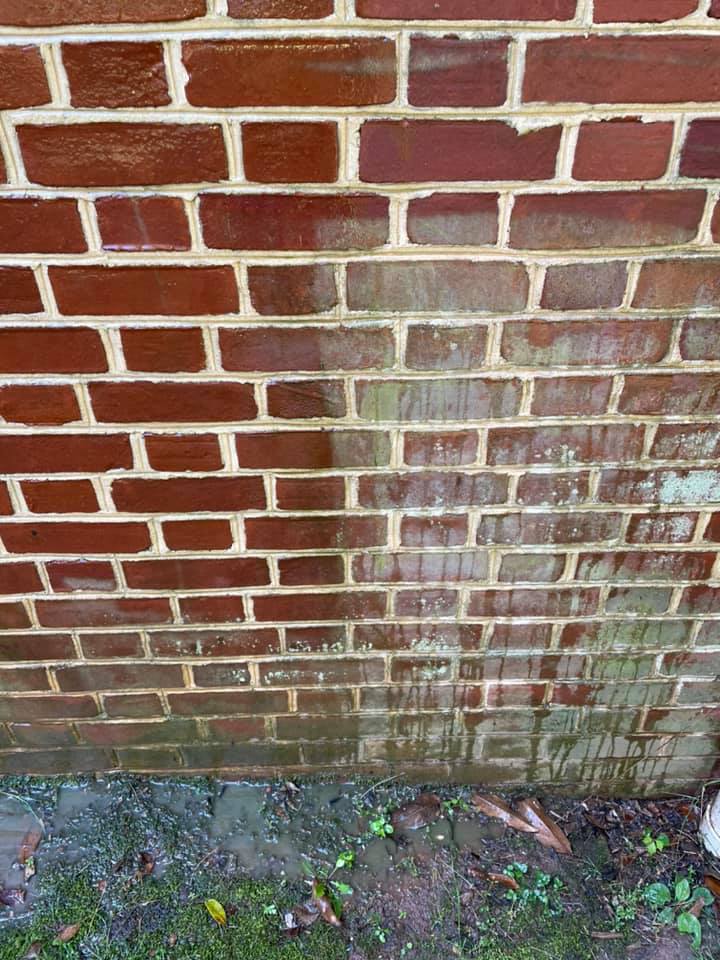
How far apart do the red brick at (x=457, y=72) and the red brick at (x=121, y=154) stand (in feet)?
1.14

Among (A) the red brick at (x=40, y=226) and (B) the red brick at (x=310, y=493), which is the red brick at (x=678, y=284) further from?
(A) the red brick at (x=40, y=226)

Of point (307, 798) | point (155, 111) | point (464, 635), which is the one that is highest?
point (155, 111)

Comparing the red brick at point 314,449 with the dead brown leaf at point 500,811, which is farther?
the dead brown leaf at point 500,811

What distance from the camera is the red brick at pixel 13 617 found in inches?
69.2

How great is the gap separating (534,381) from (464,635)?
69cm

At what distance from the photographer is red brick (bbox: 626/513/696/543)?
165 centimetres

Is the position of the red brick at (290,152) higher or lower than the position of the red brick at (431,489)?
higher

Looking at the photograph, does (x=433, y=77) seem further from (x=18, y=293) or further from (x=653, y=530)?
(x=653, y=530)

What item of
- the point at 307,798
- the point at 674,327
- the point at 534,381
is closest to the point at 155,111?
the point at 534,381

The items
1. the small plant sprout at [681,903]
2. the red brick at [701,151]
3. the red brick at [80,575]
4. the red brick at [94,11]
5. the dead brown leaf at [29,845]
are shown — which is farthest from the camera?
the dead brown leaf at [29,845]

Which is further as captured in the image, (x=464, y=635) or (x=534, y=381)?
(x=464, y=635)

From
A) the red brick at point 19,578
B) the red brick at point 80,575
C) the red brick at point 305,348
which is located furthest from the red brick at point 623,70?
the red brick at point 19,578

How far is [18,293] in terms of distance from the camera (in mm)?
1376

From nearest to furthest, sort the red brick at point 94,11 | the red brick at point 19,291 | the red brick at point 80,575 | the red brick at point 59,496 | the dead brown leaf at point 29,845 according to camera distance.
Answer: the red brick at point 94,11 < the red brick at point 19,291 < the red brick at point 59,496 < the red brick at point 80,575 < the dead brown leaf at point 29,845
